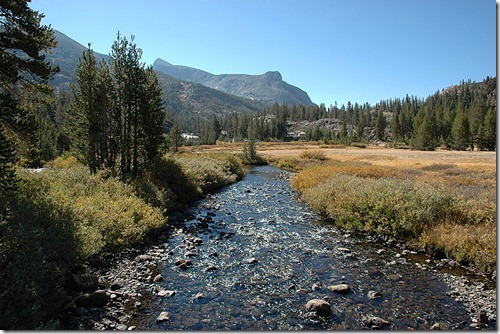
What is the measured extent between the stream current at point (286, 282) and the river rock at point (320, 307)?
22 centimetres

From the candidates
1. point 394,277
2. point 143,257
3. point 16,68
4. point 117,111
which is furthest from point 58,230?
point 117,111

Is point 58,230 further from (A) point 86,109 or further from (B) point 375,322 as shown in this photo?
(A) point 86,109

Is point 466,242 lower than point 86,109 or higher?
lower

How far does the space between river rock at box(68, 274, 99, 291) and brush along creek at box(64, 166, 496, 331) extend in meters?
0.07

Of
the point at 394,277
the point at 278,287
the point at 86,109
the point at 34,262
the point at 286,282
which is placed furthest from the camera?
the point at 86,109

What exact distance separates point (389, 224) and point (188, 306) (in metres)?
13.0

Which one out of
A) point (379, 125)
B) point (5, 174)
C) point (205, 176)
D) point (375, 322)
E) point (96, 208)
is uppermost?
point (379, 125)

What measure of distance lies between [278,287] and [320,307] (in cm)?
223

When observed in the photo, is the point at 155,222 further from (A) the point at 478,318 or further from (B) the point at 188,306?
(A) the point at 478,318

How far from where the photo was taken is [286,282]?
1269cm

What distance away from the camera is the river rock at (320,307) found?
10.4 meters

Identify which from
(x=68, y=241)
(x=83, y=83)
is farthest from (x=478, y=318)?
(x=83, y=83)

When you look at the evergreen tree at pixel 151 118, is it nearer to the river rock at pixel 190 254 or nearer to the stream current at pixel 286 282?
the stream current at pixel 286 282

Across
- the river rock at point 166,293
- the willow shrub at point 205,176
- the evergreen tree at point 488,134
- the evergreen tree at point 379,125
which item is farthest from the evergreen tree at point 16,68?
the evergreen tree at point 379,125
